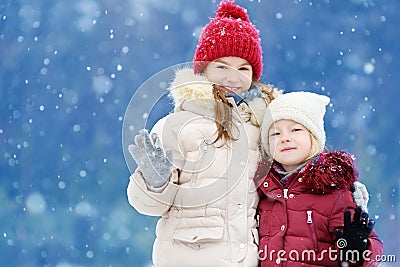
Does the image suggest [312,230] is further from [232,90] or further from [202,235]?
[232,90]

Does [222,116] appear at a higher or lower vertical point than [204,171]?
higher

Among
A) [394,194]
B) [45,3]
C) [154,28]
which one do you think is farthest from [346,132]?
[45,3]

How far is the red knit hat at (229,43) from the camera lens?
1.50 metres

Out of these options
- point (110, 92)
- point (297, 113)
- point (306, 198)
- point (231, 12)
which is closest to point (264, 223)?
point (306, 198)

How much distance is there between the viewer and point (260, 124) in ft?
4.74

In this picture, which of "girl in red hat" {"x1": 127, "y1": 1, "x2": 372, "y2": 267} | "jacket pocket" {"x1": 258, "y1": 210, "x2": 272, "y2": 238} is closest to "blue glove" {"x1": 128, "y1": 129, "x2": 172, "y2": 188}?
"girl in red hat" {"x1": 127, "y1": 1, "x2": 372, "y2": 267}

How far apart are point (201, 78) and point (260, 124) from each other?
0.54 feet

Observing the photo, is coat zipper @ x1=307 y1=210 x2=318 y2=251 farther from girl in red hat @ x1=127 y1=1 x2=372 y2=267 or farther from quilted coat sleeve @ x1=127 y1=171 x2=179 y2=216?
quilted coat sleeve @ x1=127 y1=171 x2=179 y2=216

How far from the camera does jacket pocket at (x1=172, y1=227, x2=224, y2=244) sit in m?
1.34

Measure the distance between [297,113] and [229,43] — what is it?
24 centimetres

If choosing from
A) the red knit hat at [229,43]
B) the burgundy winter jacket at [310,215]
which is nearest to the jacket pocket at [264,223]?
the burgundy winter jacket at [310,215]

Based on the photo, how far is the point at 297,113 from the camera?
1391 mm

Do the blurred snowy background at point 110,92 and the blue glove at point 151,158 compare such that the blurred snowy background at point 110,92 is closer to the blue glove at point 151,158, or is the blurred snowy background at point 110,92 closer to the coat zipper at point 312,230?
the coat zipper at point 312,230

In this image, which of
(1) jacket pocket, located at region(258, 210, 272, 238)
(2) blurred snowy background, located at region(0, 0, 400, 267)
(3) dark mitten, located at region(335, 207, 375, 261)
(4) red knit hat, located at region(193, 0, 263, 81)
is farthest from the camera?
(2) blurred snowy background, located at region(0, 0, 400, 267)
